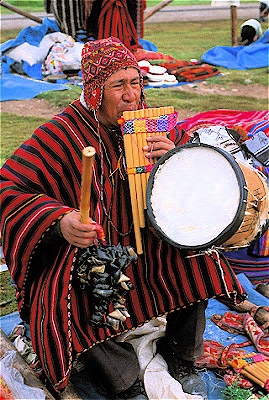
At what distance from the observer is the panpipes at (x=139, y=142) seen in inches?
87.1

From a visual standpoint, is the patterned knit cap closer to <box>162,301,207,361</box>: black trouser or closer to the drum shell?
the drum shell

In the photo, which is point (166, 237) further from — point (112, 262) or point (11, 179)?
point (11, 179)

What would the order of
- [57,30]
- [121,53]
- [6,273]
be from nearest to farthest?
[121,53], [6,273], [57,30]

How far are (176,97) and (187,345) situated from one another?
538 cm

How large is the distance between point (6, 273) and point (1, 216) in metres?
1.28

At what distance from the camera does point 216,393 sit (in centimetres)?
233

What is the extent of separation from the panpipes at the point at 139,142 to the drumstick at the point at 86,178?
49 centimetres

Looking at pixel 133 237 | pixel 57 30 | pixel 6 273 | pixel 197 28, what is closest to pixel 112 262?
pixel 133 237

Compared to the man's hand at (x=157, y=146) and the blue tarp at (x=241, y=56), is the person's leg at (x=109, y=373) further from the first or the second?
the blue tarp at (x=241, y=56)

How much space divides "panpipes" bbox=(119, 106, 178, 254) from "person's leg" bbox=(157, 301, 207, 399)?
0.40 metres

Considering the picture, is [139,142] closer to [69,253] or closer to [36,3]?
[69,253]

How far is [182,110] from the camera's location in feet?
22.2

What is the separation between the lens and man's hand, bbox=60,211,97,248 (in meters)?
1.81

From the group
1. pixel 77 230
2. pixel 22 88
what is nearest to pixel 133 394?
pixel 77 230
